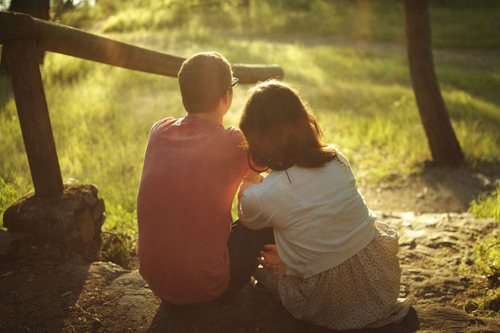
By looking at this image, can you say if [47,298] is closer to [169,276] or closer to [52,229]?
[52,229]

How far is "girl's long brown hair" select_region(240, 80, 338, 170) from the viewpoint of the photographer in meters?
1.97

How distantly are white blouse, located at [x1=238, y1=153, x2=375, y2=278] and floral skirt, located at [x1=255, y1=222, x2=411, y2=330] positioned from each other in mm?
69

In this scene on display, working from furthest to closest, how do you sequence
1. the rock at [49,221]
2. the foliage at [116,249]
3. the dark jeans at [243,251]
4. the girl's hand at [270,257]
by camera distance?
the foliage at [116,249]
the rock at [49,221]
the girl's hand at [270,257]
the dark jeans at [243,251]

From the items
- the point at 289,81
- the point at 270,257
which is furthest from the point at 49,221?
the point at 289,81

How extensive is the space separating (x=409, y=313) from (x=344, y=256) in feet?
2.22

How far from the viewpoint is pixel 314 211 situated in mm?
1914

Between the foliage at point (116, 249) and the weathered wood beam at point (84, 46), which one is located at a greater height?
the weathered wood beam at point (84, 46)

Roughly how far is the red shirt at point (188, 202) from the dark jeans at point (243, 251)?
140mm

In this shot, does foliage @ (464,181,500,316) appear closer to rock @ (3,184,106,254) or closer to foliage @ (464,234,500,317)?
foliage @ (464,234,500,317)

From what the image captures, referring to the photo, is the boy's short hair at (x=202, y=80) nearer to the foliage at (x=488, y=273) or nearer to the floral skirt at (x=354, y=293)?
the floral skirt at (x=354, y=293)

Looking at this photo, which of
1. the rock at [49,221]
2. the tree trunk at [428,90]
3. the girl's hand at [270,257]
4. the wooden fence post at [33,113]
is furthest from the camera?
the tree trunk at [428,90]

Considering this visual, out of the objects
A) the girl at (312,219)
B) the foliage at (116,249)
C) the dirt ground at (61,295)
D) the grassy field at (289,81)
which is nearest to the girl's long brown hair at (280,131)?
the girl at (312,219)

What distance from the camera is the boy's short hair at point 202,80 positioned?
6.36 ft

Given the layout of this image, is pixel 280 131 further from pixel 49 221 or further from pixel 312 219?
pixel 49 221
